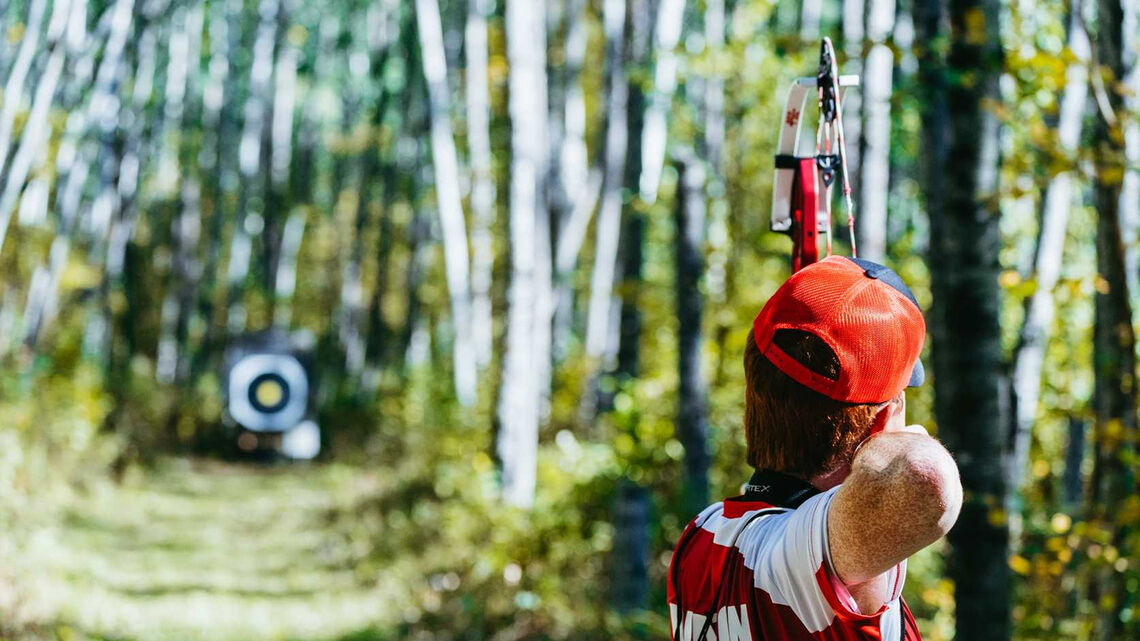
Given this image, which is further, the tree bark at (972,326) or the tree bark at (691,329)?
the tree bark at (691,329)

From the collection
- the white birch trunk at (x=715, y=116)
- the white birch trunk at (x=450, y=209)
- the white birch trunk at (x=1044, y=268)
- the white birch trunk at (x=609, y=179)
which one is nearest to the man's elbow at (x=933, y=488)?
the white birch trunk at (x=1044, y=268)

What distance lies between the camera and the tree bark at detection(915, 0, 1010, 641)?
336 centimetres

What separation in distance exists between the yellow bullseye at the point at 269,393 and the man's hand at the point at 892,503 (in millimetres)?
18043

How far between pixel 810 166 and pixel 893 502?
0.99m

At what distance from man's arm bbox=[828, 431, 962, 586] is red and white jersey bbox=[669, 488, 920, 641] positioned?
0.25 feet

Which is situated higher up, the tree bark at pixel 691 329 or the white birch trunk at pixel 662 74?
the white birch trunk at pixel 662 74

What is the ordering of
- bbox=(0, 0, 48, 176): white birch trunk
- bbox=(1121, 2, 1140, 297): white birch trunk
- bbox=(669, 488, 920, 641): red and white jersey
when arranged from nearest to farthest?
1. bbox=(669, 488, 920, 641): red and white jersey
2. bbox=(1121, 2, 1140, 297): white birch trunk
3. bbox=(0, 0, 48, 176): white birch trunk

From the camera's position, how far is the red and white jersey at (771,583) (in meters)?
1.51

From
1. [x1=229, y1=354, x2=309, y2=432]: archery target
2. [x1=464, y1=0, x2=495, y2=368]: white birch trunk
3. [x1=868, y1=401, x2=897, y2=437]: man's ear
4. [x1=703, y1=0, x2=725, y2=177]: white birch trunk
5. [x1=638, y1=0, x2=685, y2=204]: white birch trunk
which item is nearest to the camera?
[x1=868, y1=401, x2=897, y2=437]: man's ear

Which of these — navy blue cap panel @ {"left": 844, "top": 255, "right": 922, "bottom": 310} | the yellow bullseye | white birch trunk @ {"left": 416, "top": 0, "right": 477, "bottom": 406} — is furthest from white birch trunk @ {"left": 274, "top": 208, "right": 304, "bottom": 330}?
navy blue cap panel @ {"left": 844, "top": 255, "right": 922, "bottom": 310}

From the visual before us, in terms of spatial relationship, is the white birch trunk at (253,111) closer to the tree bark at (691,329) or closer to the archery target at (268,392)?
the archery target at (268,392)

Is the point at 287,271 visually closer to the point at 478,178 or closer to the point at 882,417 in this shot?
the point at 478,178

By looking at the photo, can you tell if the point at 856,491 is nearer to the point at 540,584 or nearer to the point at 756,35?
the point at 540,584

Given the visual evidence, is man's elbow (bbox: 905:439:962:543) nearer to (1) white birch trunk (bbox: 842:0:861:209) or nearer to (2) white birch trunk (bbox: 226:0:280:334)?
(1) white birch trunk (bbox: 842:0:861:209)
